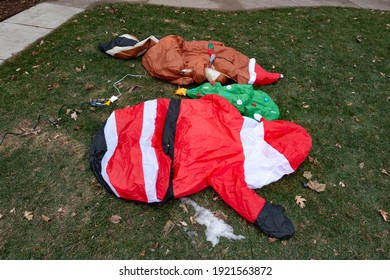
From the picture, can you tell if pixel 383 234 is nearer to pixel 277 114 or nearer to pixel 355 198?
pixel 355 198

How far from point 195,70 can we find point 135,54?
120 cm

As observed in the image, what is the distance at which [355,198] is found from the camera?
136 inches

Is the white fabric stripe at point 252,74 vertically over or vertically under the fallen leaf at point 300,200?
over

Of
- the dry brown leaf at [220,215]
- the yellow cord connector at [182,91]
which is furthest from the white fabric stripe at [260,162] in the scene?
the yellow cord connector at [182,91]

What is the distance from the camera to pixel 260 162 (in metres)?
3.38

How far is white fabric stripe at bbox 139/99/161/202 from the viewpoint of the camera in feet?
9.86

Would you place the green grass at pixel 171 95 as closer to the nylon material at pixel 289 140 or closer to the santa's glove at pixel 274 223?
the santa's glove at pixel 274 223

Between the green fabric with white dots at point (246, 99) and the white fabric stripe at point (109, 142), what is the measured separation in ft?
4.41

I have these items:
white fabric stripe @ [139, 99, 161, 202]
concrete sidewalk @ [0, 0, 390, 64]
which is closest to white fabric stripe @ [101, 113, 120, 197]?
white fabric stripe @ [139, 99, 161, 202]

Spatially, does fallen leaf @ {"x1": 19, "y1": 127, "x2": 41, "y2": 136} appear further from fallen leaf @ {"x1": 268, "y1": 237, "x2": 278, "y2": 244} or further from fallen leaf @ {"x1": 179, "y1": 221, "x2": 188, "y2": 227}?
fallen leaf @ {"x1": 268, "y1": 237, "x2": 278, "y2": 244}

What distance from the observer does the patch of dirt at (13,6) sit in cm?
620

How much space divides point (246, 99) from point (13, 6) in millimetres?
5555
